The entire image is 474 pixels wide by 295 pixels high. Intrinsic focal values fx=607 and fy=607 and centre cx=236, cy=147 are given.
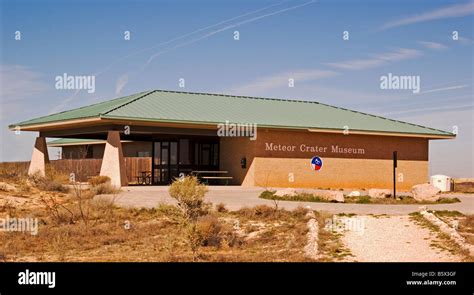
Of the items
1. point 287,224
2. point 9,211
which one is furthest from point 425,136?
point 9,211

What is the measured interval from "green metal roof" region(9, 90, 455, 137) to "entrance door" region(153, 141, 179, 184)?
285 centimetres

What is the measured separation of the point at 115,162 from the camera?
29953 mm

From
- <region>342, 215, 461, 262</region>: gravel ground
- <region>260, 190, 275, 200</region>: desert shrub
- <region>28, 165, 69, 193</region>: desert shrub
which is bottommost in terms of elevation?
<region>342, 215, 461, 262</region>: gravel ground

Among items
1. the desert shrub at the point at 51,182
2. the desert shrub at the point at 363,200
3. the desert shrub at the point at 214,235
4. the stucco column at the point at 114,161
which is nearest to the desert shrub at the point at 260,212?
the desert shrub at the point at 214,235

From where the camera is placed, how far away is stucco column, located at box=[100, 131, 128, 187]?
29.9m

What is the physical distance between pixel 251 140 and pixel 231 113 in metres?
2.52

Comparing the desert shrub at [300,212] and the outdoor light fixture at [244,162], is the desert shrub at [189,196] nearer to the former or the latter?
the desert shrub at [300,212]

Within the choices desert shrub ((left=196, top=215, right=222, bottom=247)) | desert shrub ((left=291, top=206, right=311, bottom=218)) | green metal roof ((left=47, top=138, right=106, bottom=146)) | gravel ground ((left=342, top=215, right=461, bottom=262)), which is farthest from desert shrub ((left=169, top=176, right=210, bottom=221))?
green metal roof ((left=47, top=138, right=106, bottom=146))

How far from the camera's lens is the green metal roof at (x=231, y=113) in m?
31.4

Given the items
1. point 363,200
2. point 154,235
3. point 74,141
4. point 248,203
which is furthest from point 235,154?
point 154,235

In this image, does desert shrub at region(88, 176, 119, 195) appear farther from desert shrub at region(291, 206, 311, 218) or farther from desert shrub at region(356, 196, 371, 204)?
desert shrub at region(356, 196, 371, 204)

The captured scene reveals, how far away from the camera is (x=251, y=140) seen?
33250mm

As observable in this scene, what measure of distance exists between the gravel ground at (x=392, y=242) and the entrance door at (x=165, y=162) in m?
19.2
